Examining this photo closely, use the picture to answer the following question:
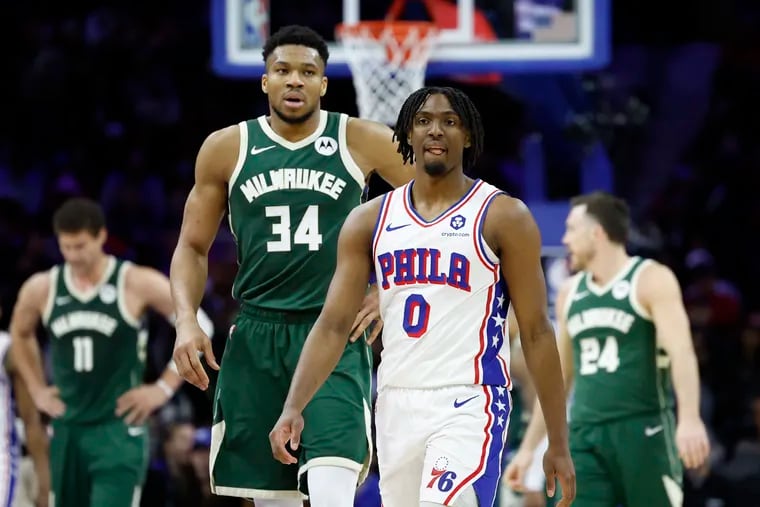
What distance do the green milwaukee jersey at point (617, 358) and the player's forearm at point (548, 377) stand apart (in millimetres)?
2464

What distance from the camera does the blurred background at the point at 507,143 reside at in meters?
11.3

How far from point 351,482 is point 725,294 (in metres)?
8.98

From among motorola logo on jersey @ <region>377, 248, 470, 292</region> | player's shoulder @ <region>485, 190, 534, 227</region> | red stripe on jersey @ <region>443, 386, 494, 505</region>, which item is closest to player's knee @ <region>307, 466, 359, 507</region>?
red stripe on jersey @ <region>443, 386, 494, 505</region>

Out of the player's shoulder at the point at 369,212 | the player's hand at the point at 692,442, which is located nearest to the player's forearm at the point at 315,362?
the player's shoulder at the point at 369,212

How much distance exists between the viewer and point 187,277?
5559 mm

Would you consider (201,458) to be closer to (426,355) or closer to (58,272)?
(58,272)

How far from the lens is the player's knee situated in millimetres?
5184

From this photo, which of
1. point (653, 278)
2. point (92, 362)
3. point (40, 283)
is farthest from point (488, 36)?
point (92, 362)

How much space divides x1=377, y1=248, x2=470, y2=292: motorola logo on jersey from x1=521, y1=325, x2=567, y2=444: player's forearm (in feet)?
0.93

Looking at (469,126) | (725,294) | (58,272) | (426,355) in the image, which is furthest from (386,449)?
(725,294)

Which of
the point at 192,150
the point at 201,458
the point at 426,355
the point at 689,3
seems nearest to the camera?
the point at 426,355

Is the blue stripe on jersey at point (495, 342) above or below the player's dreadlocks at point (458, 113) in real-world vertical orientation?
below

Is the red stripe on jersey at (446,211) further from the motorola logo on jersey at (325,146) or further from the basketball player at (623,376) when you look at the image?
the basketball player at (623,376)

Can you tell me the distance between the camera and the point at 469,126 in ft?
15.7
